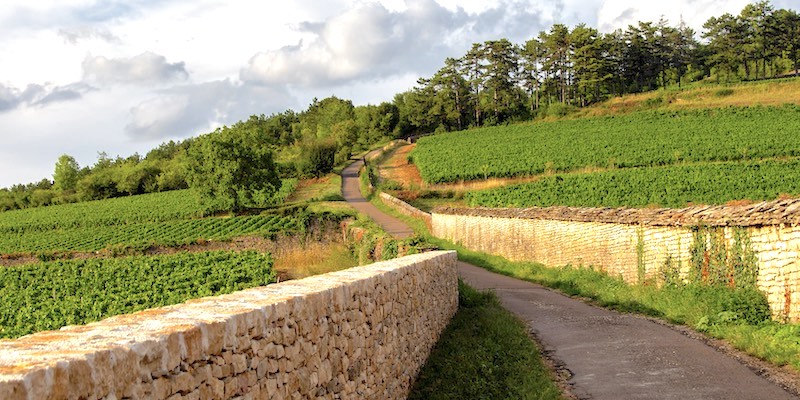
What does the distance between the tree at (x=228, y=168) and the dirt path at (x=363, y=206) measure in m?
7.16

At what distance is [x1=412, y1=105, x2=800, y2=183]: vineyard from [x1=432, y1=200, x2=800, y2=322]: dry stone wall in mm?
25946

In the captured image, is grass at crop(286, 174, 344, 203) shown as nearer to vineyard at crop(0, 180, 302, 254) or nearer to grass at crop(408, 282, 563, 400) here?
vineyard at crop(0, 180, 302, 254)

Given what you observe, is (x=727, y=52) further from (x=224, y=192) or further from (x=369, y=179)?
(x=224, y=192)

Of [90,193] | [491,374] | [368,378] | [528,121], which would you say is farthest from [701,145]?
[90,193]

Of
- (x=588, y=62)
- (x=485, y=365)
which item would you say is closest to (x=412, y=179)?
(x=588, y=62)

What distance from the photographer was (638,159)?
58344 millimetres

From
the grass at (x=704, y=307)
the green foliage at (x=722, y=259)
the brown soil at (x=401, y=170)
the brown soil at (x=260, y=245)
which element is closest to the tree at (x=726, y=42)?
the brown soil at (x=401, y=170)

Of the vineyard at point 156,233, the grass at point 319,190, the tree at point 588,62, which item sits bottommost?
the vineyard at point 156,233

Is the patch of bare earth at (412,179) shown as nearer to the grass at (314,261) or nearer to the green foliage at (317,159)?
the green foliage at (317,159)

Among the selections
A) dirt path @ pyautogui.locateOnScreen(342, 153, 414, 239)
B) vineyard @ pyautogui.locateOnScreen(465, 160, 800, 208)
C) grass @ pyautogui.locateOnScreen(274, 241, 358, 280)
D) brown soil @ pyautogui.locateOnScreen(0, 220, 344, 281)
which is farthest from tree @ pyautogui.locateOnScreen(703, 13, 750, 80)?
grass @ pyautogui.locateOnScreen(274, 241, 358, 280)

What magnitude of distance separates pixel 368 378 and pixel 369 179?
60.3 m

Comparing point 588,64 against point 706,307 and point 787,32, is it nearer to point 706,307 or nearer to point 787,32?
point 787,32

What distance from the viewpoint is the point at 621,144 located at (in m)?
65.8

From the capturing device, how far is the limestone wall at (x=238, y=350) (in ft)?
10.7
